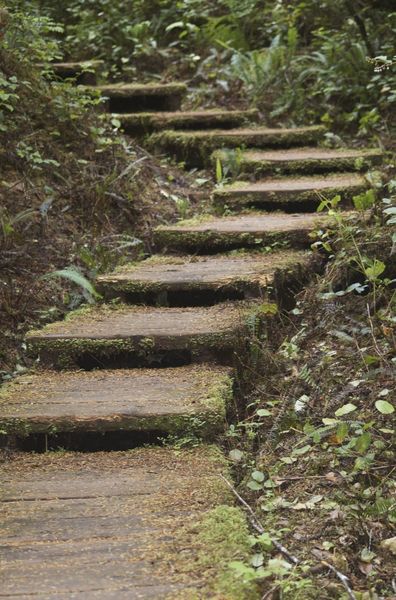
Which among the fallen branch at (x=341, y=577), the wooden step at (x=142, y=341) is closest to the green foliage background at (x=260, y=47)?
the wooden step at (x=142, y=341)

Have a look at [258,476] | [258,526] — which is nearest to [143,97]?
[258,476]

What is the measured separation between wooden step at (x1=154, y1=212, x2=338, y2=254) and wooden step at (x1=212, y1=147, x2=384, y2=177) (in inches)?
40.8

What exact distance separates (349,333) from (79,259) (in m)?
2.01

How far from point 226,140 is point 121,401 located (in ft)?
14.1

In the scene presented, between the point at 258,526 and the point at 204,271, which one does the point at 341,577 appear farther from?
the point at 204,271

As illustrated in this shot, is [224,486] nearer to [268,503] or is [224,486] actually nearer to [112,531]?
[268,503]

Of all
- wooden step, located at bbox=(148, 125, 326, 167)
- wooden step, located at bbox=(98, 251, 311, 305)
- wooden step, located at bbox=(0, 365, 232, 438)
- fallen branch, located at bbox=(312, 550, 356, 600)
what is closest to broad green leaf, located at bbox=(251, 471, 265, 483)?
wooden step, located at bbox=(0, 365, 232, 438)

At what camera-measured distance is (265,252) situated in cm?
497

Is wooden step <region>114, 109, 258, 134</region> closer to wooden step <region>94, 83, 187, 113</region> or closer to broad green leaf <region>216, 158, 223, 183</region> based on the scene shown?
wooden step <region>94, 83, 187, 113</region>

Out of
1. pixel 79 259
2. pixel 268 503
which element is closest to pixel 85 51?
pixel 79 259

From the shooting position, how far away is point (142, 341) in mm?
3783

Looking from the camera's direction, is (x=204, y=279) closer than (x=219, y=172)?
Yes

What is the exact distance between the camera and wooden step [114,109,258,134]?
24.7ft

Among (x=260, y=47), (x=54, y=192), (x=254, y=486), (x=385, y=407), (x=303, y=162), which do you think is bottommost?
(x=254, y=486)
